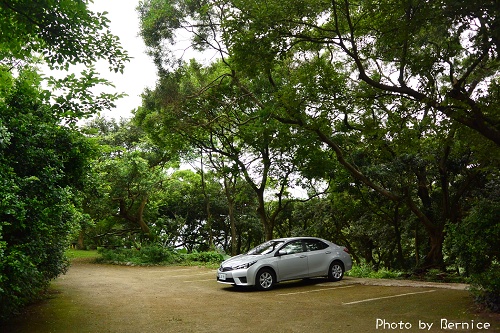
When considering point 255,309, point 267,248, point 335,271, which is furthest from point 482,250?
point 267,248

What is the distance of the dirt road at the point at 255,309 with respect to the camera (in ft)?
21.6

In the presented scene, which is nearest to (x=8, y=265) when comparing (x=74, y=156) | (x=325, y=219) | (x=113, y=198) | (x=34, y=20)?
(x=74, y=156)

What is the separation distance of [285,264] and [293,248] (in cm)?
62

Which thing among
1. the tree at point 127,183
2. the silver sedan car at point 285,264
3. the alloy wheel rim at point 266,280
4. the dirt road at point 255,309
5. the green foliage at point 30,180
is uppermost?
the tree at point 127,183

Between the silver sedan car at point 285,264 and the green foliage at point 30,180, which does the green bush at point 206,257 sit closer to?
the silver sedan car at point 285,264

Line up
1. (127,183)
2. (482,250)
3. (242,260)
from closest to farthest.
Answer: (482,250) → (242,260) → (127,183)

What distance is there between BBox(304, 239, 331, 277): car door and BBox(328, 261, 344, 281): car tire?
0.21 m

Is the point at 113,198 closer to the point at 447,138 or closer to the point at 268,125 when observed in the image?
the point at 268,125

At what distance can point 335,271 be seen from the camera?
40.1ft

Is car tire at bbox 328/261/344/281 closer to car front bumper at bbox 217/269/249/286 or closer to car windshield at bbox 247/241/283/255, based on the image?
car windshield at bbox 247/241/283/255

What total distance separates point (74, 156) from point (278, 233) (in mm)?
26715

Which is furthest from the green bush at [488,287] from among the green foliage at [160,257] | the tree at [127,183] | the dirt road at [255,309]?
the tree at [127,183]

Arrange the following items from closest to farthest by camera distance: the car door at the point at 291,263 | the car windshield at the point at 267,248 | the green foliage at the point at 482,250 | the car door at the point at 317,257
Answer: the green foliage at the point at 482,250, the car door at the point at 291,263, the car windshield at the point at 267,248, the car door at the point at 317,257

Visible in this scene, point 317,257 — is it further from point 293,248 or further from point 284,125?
point 284,125
